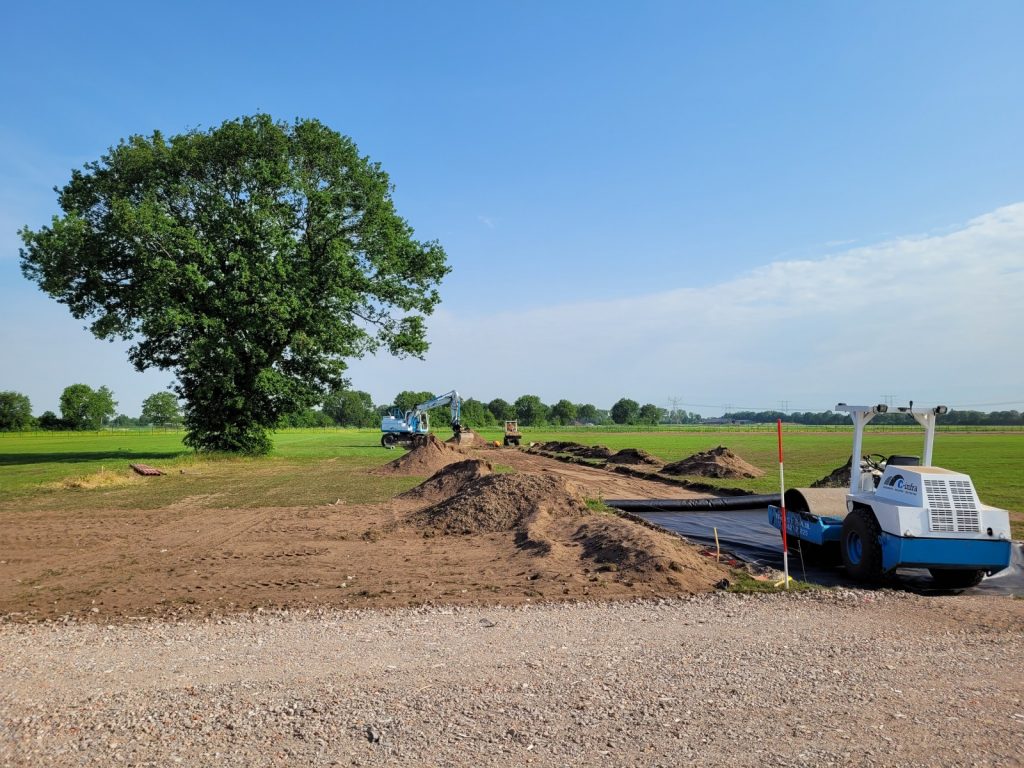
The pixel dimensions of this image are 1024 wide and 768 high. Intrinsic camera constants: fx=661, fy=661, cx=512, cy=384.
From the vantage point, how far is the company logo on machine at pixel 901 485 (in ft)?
30.6

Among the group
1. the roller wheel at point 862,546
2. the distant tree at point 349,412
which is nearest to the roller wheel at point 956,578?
the roller wheel at point 862,546

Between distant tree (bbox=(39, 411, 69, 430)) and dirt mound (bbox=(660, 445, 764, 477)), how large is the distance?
11773 centimetres

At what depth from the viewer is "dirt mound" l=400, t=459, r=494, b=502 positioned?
19734 millimetres

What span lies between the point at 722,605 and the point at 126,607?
7.75m

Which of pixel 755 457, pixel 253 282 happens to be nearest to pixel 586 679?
pixel 253 282

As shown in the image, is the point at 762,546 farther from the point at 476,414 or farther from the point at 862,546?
the point at 476,414

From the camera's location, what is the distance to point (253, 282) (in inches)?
1345

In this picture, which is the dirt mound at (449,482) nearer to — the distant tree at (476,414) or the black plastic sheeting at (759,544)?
the black plastic sheeting at (759,544)

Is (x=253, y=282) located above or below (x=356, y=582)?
above

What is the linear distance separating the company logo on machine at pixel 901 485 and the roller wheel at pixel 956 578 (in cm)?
131

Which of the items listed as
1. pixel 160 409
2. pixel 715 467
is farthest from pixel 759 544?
pixel 160 409

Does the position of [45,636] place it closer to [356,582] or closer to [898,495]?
[356,582]

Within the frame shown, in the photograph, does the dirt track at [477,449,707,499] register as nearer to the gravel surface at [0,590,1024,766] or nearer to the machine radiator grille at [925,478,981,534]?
the machine radiator grille at [925,478,981,534]

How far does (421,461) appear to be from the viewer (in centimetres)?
2992
